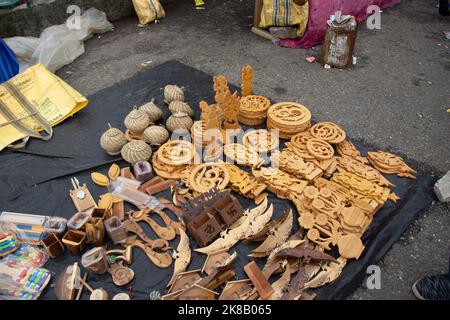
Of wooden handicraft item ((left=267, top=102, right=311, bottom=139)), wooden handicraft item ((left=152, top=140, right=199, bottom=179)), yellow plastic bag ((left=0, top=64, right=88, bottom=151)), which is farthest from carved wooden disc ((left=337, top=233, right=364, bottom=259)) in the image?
yellow plastic bag ((left=0, top=64, right=88, bottom=151))

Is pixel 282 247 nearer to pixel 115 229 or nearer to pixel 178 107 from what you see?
pixel 115 229

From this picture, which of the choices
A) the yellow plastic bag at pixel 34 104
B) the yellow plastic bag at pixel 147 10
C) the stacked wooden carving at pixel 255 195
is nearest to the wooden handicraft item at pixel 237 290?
the stacked wooden carving at pixel 255 195

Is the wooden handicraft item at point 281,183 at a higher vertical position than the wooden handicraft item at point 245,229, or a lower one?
higher

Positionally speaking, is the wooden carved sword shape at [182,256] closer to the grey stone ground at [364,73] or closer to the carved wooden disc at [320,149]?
the grey stone ground at [364,73]

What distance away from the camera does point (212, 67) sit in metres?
4.67

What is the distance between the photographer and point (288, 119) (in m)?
3.18

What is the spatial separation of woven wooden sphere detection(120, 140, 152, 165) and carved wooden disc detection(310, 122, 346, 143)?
1573 millimetres

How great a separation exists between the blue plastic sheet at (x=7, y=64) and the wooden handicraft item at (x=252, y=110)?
9.21ft

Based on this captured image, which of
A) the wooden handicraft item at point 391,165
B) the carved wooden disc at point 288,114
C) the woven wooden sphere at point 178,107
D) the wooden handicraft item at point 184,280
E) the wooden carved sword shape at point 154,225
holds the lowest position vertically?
the wooden handicraft item at point 184,280

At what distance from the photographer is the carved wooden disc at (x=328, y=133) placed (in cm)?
307

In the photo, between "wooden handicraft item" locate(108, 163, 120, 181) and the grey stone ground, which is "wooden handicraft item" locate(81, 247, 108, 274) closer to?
"wooden handicraft item" locate(108, 163, 120, 181)

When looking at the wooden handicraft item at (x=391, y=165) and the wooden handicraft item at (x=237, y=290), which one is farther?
the wooden handicraft item at (x=391, y=165)
